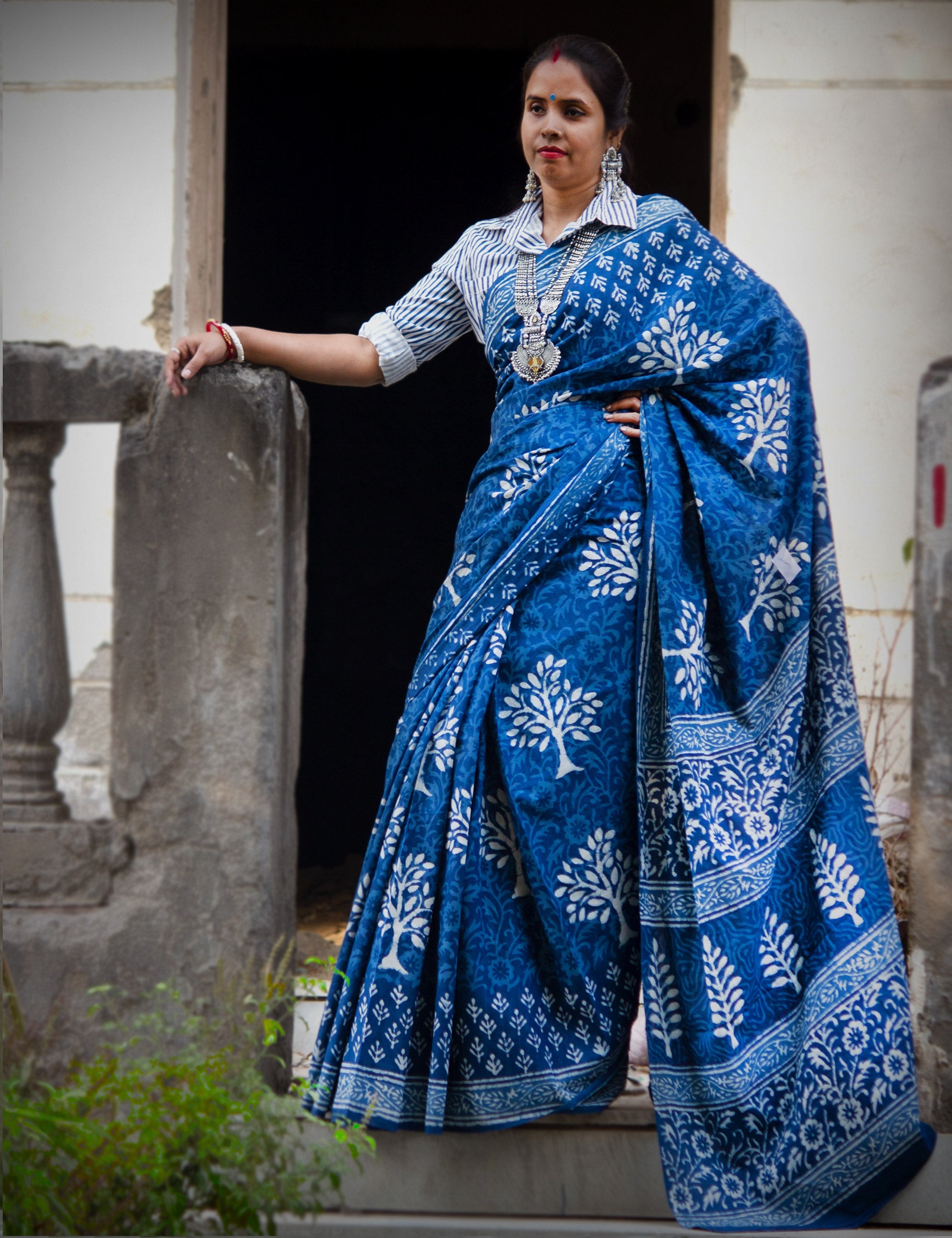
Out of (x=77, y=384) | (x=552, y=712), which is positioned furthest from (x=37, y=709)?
(x=552, y=712)

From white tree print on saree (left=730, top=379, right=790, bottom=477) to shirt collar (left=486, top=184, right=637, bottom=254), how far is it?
1.18 ft

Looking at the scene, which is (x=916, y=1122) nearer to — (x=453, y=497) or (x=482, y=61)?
(x=453, y=497)

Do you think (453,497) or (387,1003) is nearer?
(387,1003)

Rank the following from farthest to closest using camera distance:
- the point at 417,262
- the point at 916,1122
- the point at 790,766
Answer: the point at 417,262, the point at 790,766, the point at 916,1122

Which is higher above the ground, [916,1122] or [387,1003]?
[387,1003]

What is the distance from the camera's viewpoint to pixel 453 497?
550cm

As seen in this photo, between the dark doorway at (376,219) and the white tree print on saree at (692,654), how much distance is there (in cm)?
339

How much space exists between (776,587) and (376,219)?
12.5 ft

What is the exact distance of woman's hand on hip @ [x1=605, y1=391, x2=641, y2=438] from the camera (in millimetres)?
2084

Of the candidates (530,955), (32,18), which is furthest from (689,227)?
(32,18)

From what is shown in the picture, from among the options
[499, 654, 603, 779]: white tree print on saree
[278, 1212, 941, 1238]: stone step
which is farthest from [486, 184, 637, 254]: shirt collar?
[278, 1212, 941, 1238]: stone step

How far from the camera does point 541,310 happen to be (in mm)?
2102

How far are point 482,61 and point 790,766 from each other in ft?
12.9

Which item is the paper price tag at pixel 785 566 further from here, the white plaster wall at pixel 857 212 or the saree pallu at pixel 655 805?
the white plaster wall at pixel 857 212
